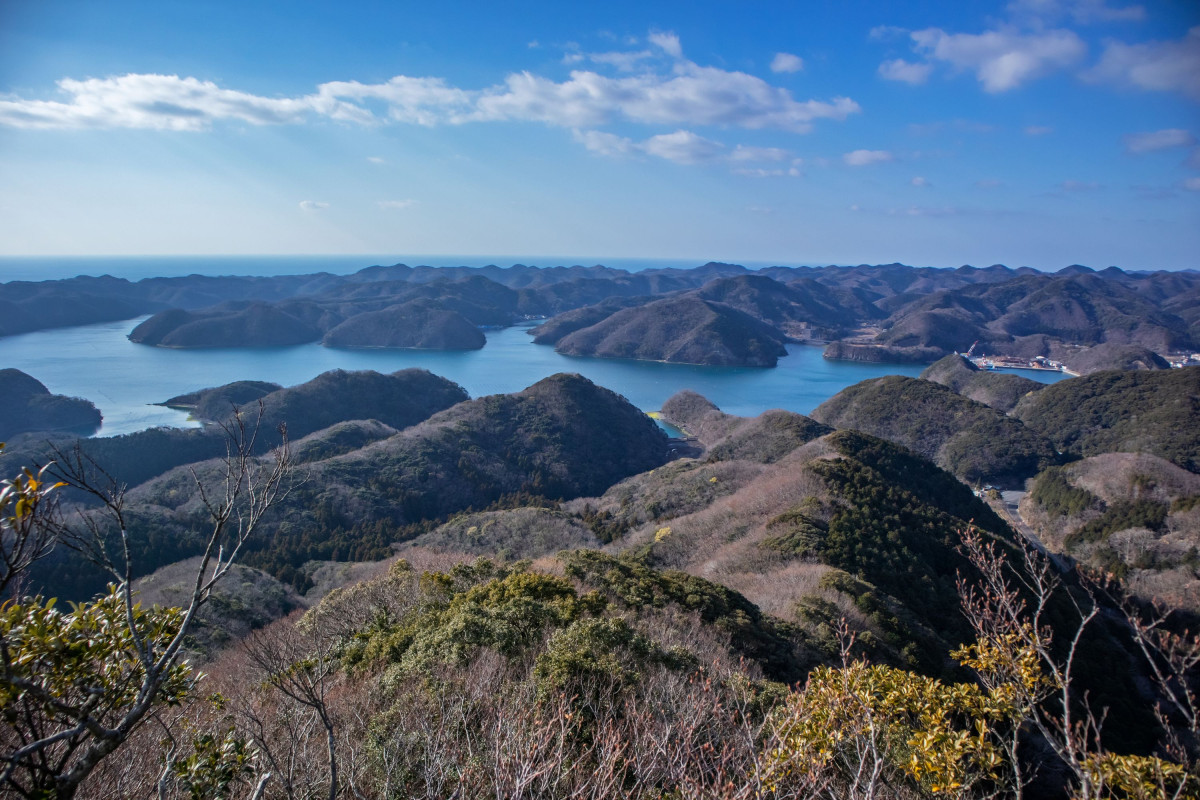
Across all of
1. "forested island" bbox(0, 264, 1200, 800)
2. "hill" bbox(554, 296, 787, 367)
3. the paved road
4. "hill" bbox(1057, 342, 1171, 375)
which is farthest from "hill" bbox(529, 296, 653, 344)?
the paved road

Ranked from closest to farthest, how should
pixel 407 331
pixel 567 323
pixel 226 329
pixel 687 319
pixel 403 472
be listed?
pixel 403 472 → pixel 226 329 → pixel 687 319 → pixel 407 331 → pixel 567 323

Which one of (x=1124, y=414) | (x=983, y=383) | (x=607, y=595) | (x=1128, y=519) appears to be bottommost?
(x=1128, y=519)

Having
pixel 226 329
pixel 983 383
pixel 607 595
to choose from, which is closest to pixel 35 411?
pixel 226 329

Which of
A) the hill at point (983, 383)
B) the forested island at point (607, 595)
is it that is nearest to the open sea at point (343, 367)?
the forested island at point (607, 595)

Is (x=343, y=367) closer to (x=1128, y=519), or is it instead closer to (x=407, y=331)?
(x=407, y=331)

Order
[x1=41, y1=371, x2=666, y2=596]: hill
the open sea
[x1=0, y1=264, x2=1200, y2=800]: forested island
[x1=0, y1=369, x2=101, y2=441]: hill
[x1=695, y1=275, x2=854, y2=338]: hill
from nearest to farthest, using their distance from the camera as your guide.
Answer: [x1=0, y1=264, x2=1200, y2=800]: forested island
[x1=41, y1=371, x2=666, y2=596]: hill
[x1=0, y1=369, x2=101, y2=441]: hill
the open sea
[x1=695, y1=275, x2=854, y2=338]: hill

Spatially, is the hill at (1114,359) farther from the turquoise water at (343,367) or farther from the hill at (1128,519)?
the hill at (1128,519)

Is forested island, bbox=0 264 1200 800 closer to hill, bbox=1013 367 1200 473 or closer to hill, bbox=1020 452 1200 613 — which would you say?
hill, bbox=1020 452 1200 613
